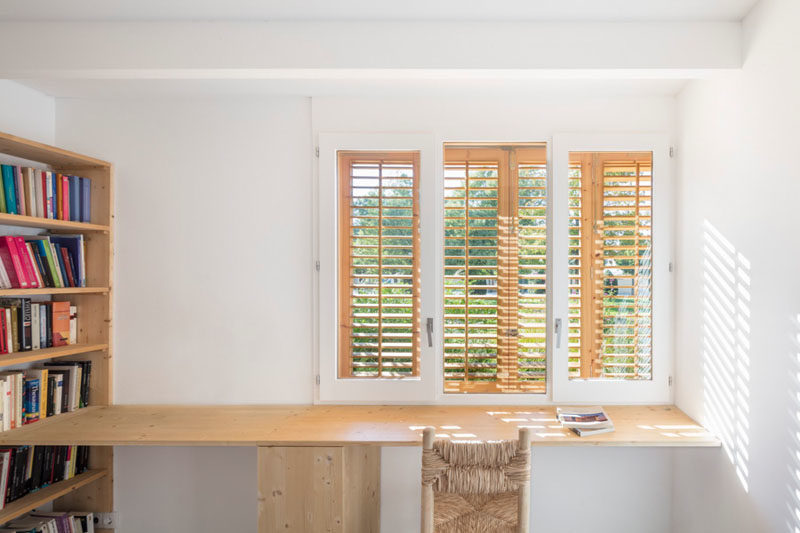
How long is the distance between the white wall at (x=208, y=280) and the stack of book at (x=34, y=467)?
218mm

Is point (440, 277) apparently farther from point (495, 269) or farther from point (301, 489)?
point (301, 489)

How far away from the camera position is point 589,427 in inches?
90.3

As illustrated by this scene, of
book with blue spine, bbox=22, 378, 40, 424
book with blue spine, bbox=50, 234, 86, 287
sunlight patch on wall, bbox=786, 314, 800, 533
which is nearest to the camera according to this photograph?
sunlight patch on wall, bbox=786, 314, 800, 533

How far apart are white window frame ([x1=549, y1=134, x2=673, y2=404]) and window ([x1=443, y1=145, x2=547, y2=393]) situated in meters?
0.08

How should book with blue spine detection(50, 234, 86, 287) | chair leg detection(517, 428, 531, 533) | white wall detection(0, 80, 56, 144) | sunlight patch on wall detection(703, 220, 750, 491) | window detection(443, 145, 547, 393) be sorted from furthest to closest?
1. window detection(443, 145, 547, 393)
2. book with blue spine detection(50, 234, 86, 287)
3. white wall detection(0, 80, 56, 144)
4. sunlight patch on wall detection(703, 220, 750, 491)
5. chair leg detection(517, 428, 531, 533)

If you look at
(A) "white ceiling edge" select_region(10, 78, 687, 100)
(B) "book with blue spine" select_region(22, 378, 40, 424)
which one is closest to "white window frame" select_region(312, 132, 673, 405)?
(A) "white ceiling edge" select_region(10, 78, 687, 100)

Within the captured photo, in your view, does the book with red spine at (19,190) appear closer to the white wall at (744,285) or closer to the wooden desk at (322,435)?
the wooden desk at (322,435)

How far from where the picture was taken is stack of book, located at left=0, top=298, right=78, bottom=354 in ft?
7.57

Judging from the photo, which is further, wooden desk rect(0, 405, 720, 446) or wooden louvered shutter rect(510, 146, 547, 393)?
wooden louvered shutter rect(510, 146, 547, 393)

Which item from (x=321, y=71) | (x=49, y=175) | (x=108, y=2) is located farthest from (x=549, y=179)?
(x=49, y=175)

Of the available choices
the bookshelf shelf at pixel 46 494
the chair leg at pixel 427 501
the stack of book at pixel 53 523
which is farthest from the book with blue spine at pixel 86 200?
Result: the chair leg at pixel 427 501

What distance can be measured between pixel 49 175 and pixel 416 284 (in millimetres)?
1897

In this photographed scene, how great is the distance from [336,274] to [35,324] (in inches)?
57.9

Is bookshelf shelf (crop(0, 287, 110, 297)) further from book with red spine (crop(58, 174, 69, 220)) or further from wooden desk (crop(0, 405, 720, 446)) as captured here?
wooden desk (crop(0, 405, 720, 446))
